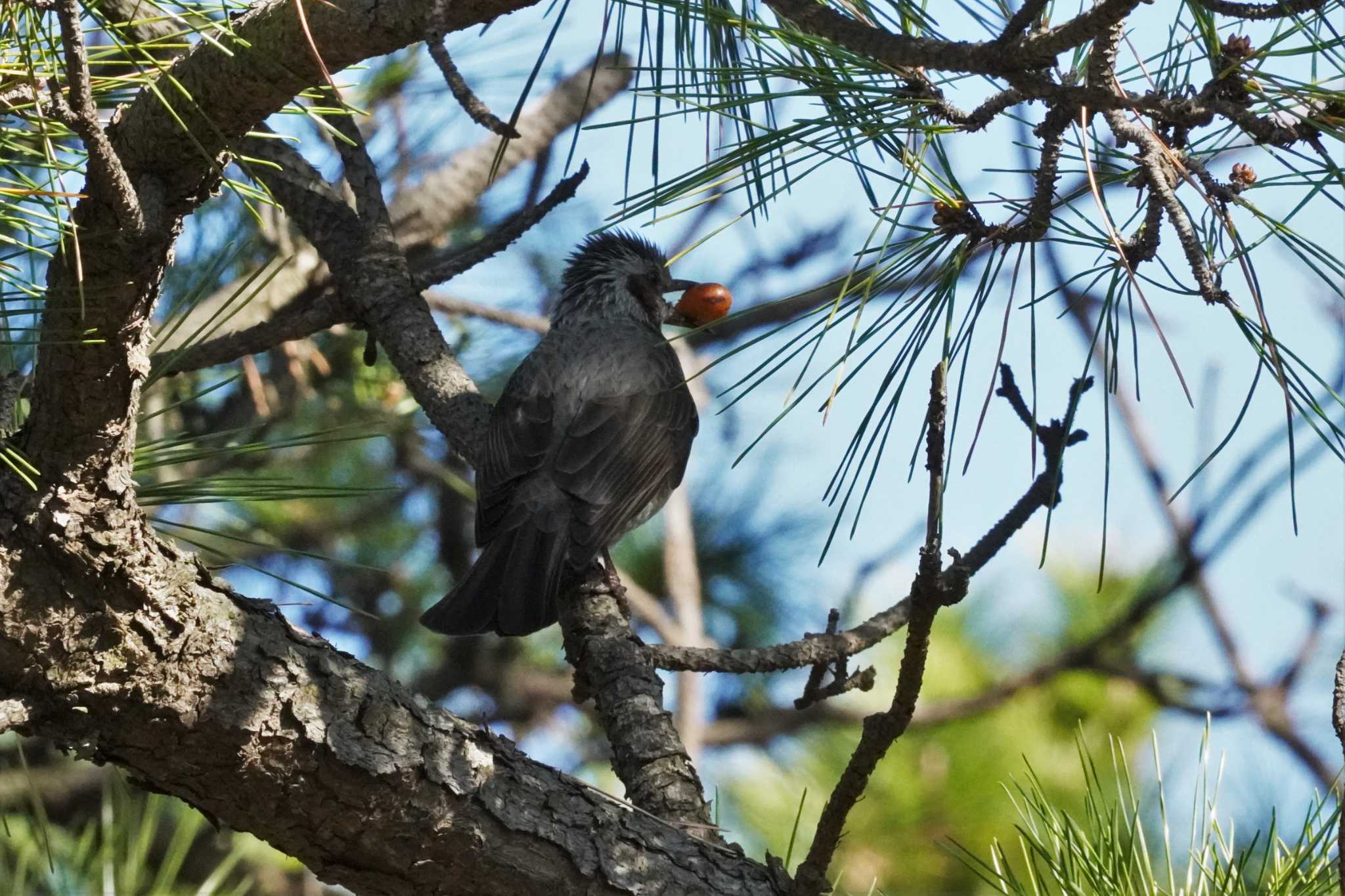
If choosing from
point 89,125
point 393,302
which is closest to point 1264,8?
point 89,125

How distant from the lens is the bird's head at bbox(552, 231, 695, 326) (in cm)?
543

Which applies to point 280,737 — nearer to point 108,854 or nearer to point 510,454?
point 108,854

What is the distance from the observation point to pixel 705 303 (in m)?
4.98

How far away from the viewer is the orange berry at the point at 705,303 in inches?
194

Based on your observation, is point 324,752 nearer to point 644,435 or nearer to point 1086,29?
point 1086,29

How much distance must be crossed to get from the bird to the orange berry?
0.05ft

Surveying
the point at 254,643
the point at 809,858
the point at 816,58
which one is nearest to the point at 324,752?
the point at 254,643

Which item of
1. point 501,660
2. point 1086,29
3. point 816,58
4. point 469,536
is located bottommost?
point 1086,29

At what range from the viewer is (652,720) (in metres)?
3.06

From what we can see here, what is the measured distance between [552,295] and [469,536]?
1.32 metres

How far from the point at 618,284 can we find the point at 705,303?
608 millimetres

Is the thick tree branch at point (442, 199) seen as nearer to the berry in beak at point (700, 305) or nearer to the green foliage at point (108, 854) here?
the berry in beak at point (700, 305)

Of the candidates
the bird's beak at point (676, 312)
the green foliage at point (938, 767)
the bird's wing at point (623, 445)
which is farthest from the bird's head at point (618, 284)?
the green foliage at point (938, 767)

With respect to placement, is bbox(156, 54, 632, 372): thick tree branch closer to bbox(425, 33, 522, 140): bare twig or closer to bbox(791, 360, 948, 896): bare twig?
bbox(425, 33, 522, 140): bare twig
